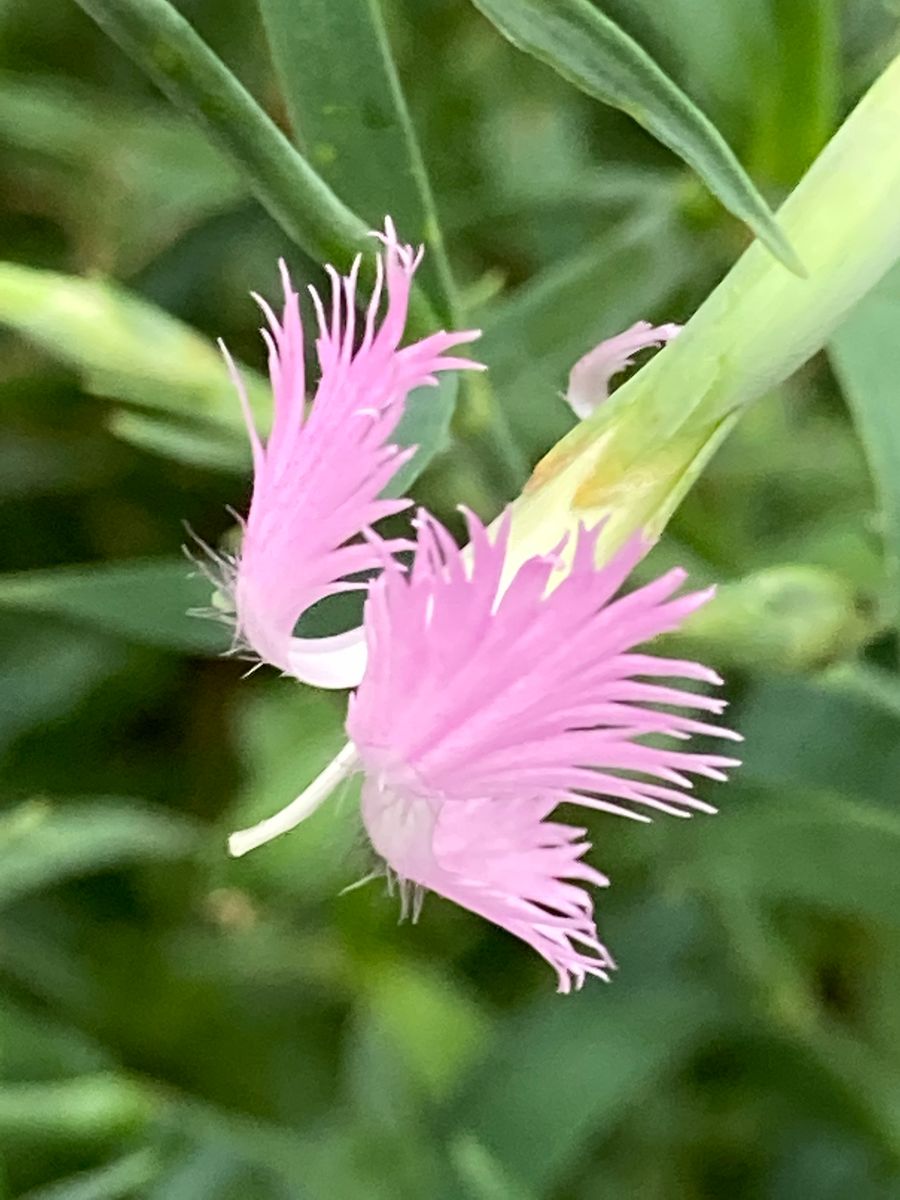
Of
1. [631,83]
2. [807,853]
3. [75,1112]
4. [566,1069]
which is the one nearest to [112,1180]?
[75,1112]

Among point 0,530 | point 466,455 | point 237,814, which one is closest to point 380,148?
point 466,455

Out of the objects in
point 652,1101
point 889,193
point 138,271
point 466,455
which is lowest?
point 652,1101

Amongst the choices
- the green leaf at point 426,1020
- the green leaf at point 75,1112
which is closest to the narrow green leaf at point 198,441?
the green leaf at point 75,1112

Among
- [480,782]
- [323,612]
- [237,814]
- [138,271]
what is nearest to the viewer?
[480,782]

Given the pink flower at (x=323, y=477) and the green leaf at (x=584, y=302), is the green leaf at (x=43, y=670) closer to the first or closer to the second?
the green leaf at (x=584, y=302)

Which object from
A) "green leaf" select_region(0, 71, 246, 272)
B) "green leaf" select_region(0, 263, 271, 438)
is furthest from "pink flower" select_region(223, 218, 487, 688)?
"green leaf" select_region(0, 71, 246, 272)

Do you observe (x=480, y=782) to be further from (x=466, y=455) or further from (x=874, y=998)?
(x=874, y=998)
